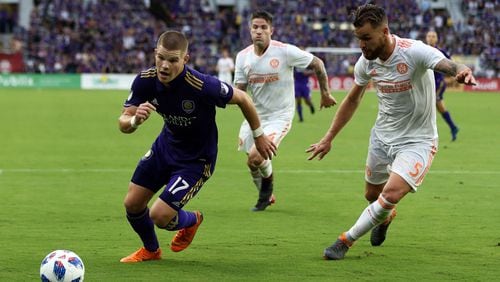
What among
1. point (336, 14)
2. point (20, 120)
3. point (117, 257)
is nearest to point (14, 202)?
point (117, 257)

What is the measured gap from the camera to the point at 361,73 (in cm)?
866

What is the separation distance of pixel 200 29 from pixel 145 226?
48.7 m

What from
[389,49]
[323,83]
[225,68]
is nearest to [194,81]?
[389,49]

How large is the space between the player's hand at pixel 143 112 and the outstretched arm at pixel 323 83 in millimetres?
3563

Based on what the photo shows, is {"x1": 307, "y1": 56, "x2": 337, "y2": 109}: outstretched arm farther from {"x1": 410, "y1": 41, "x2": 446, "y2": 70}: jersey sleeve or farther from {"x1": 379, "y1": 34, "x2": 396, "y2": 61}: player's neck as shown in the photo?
{"x1": 410, "y1": 41, "x2": 446, "y2": 70}: jersey sleeve

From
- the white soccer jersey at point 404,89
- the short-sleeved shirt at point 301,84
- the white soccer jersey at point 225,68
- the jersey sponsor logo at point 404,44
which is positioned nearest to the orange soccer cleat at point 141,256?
the white soccer jersey at point 404,89

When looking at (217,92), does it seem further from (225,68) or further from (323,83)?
(225,68)

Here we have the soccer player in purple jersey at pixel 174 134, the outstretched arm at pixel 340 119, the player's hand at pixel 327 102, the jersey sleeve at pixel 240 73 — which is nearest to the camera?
the soccer player in purple jersey at pixel 174 134

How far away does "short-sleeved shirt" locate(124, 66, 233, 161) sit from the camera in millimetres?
8039

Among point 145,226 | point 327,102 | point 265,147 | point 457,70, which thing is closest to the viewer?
point 457,70

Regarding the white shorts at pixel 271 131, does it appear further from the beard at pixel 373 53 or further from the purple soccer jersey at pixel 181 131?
the beard at pixel 373 53

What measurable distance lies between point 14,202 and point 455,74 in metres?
6.75

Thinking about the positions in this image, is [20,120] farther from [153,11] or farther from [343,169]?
[153,11]

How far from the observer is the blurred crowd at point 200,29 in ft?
172
